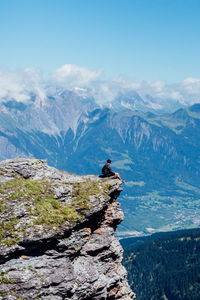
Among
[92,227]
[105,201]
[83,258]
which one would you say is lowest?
[83,258]

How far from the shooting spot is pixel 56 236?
25.7 m

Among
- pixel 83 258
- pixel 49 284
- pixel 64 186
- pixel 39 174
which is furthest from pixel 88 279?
pixel 39 174

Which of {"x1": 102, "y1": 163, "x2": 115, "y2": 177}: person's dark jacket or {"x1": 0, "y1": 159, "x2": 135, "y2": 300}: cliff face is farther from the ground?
{"x1": 102, "y1": 163, "x2": 115, "y2": 177}: person's dark jacket

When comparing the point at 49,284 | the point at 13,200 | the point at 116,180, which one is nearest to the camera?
the point at 49,284

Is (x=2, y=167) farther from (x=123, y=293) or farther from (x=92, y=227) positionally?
(x=123, y=293)

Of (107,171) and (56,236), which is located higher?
(107,171)

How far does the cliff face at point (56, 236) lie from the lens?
2355cm

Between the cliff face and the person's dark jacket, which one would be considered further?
the person's dark jacket

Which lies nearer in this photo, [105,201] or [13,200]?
[13,200]

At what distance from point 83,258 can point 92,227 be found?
3.50m

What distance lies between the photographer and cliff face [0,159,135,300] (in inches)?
927

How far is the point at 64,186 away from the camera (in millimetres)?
30469

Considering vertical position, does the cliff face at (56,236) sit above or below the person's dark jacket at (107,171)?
below

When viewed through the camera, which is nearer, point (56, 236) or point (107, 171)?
point (56, 236)
